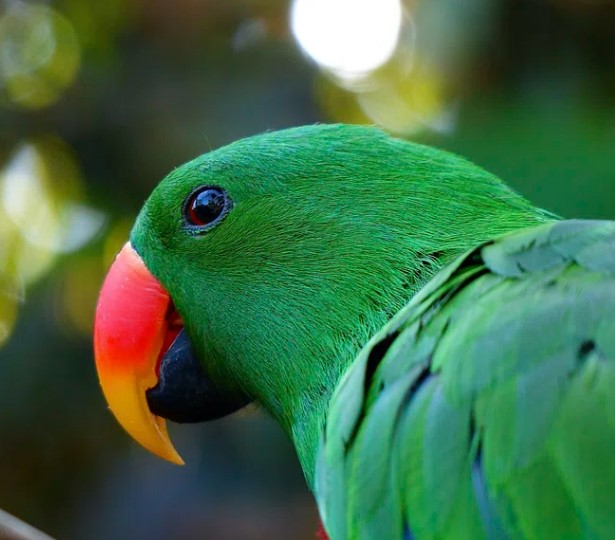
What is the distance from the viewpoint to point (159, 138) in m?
3.77

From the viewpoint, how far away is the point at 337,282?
143 centimetres

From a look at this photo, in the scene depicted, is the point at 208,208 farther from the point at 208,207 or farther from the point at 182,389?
the point at 182,389

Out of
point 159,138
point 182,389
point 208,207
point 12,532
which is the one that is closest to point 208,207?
point 208,207

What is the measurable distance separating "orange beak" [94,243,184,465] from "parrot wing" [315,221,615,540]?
1.39ft

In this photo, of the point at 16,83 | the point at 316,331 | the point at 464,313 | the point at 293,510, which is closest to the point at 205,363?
the point at 316,331

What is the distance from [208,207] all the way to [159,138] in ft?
7.59

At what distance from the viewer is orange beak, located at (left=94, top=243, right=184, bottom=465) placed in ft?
4.95

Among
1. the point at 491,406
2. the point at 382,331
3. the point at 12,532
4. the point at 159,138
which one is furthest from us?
the point at 159,138

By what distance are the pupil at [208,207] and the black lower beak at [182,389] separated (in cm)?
19

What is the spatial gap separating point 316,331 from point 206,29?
284cm

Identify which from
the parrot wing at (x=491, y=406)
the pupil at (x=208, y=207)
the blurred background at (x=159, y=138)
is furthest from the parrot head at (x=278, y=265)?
the blurred background at (x=159, y=138)

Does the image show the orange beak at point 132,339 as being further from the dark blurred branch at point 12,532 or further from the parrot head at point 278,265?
the dark blurred branch at point 12,532

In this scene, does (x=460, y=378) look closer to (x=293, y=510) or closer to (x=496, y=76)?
(x=293, y=510)

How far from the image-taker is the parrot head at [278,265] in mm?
1394
